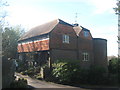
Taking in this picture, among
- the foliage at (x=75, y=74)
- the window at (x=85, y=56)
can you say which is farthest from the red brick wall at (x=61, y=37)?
the foliage at (x=75, y=74)

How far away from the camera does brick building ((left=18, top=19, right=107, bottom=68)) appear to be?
88.7 ft

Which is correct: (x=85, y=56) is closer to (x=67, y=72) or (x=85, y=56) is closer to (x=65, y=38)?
(x=65, y=38)

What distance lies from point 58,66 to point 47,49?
488cm

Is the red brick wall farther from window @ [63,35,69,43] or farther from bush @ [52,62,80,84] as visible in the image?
bush @ [52,62,80,84]

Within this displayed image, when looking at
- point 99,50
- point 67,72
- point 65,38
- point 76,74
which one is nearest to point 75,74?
point 76,74

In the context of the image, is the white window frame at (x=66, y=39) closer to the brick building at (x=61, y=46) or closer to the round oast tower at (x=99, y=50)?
the brick building at (x=61, y=46)

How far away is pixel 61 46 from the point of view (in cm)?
2814

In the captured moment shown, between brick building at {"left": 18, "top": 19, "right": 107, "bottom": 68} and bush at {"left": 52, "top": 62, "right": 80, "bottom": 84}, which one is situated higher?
brick building at {"left": 18, "top": 19, "right": 107, "bottom": 68}

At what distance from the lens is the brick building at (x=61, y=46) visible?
27031mm

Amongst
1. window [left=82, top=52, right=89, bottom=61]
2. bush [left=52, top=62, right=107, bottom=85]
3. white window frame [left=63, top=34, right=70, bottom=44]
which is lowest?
bush [left=52, top=62, right=107, bottom=85]

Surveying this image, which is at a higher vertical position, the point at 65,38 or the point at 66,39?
the point at 65,38

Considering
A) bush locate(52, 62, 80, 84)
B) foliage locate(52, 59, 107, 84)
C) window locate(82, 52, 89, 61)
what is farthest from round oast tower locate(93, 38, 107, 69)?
bush locate(52, 62, 80, 84)

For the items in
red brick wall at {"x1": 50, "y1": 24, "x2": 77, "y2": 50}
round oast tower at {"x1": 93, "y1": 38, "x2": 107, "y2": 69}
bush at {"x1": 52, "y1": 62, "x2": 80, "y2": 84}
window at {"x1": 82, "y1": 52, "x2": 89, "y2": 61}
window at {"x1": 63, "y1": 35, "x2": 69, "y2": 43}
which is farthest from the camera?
round oast tower at {"x1": 93, "y1": 38, "x2": 107, "y2": 69}

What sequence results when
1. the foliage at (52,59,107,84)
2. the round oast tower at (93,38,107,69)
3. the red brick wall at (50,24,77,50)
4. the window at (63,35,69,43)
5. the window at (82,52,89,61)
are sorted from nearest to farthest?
the foliage at (52,59,107,84) → the red brick wall at (50,24,77,50) → the window at (63,35,69,43) → the window at (82,52,89,61) → the round oast tower at (93,38,107,69)
